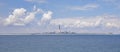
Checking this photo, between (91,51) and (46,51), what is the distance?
15.6 meters

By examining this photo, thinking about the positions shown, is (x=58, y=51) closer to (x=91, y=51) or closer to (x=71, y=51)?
(x=71, y=51)

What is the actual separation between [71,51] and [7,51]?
22.2 m

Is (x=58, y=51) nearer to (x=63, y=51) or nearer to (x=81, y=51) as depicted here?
(x=63, y=51)

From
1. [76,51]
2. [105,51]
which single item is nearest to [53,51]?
[76,51]

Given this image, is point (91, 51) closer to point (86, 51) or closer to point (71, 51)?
point (86, 51)

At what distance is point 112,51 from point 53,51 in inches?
829

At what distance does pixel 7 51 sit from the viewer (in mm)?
86500

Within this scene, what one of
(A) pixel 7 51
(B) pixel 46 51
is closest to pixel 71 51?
(B) pixel 46 51

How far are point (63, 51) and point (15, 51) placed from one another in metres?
16.5

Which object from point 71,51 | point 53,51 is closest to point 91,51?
point 71,51

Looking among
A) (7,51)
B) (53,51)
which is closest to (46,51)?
(53,51)

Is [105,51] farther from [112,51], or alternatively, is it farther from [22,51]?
[22,51]

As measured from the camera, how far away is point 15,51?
281 ft

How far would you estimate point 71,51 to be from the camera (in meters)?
86.1
